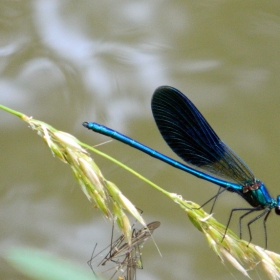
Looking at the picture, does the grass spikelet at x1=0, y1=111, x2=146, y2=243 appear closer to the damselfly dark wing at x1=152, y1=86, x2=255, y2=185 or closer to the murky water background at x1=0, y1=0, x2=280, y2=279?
the damselfly dark wing at x1=152, y1=86, x2=255, y2=185

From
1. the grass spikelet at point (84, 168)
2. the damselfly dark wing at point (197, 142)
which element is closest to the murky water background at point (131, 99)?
the damselfly dark wing at point (197, 142)

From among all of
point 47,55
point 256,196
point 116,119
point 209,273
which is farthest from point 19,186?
point 256,196

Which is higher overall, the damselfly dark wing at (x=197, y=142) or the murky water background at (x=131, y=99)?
the murky water background at (x=131, y=99)

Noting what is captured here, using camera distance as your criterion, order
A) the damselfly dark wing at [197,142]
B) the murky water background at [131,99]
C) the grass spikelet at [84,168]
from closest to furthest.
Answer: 1. the grass spikelet at [84,168]
2. the damselfly dark wing at [197,142]
3. the murky water background at [131,99]

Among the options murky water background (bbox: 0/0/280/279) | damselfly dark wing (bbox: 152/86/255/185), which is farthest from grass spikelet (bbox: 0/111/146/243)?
murky water background (bbox: 0/0/280/279)

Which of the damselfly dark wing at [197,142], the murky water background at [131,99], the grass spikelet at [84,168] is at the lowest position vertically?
the grass spikelet at [84,168]

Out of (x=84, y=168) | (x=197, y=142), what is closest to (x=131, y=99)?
(x=197, y=142)

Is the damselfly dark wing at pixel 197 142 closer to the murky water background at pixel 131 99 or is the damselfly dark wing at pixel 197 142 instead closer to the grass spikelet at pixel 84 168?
the grass spikelet at pixel 84 168
